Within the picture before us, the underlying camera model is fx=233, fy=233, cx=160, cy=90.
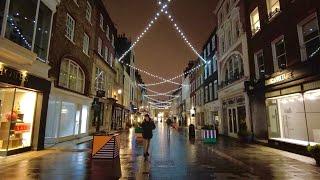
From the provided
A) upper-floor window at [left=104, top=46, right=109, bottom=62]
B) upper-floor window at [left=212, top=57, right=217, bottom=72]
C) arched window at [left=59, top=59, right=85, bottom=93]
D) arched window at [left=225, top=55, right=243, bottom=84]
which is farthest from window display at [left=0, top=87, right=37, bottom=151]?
upper-floor window at [left=212, top=57, right=217, bottom=72]

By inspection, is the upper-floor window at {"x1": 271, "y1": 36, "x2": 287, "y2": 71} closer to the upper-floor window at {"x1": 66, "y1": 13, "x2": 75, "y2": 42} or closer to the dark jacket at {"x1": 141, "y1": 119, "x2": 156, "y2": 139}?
the dark jacket at {"x1": 141, "y1": 119, "x2": 156, "y2": 139}

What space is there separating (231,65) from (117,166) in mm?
17488

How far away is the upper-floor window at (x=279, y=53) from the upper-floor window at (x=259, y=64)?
1775 mm

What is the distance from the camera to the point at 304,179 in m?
6.69

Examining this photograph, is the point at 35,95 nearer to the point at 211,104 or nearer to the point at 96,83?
the point at 96,83

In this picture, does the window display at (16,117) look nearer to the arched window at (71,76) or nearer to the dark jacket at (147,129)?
the arched window at (71,76)

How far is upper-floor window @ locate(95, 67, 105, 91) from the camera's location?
24.0 m

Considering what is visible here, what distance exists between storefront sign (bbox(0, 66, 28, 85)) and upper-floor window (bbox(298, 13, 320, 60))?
13.3 m

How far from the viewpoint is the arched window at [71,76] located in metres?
16.3

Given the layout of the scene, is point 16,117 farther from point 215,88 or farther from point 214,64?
point 214,64

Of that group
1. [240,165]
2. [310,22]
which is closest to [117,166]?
[240,165]

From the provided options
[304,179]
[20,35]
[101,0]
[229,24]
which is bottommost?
[304,179]

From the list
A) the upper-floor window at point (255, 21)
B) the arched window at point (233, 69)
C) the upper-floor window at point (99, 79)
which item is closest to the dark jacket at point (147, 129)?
the upper-floor window at point (255, 21)

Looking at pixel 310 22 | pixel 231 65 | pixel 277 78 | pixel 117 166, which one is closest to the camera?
pixel 117 166
